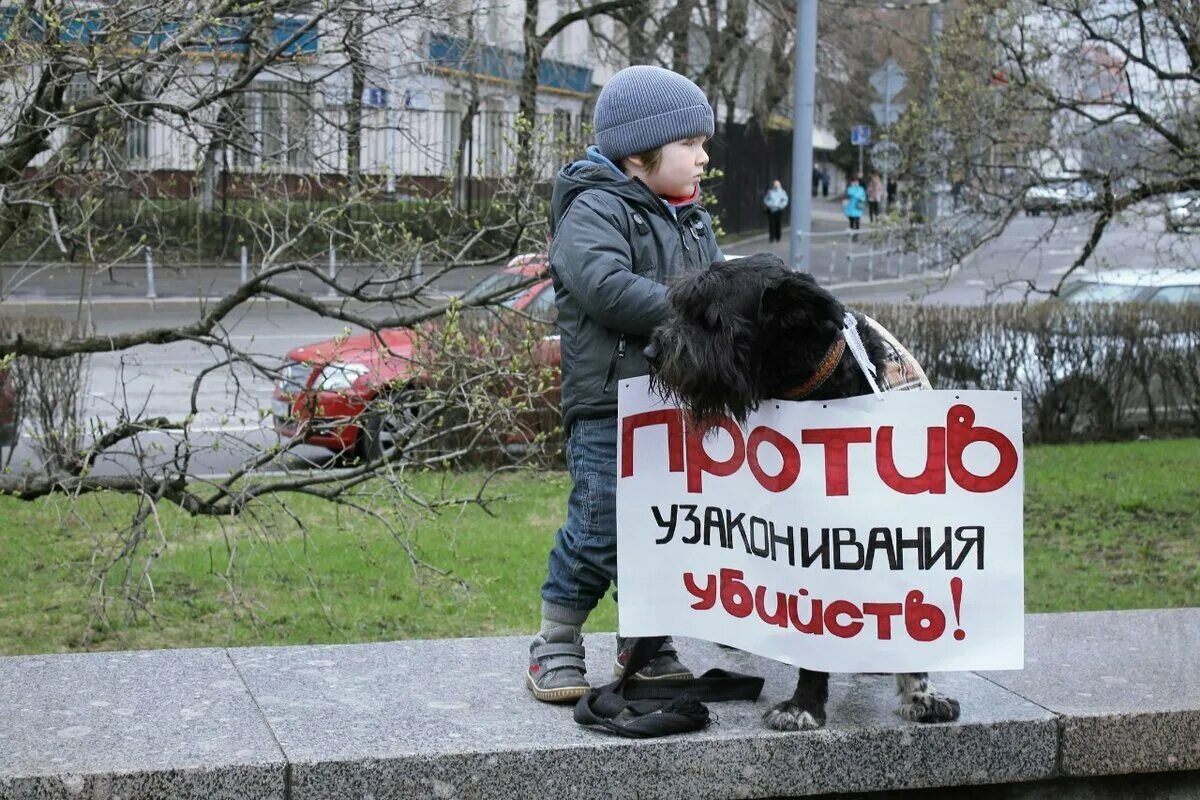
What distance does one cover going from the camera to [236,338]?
62.8ft

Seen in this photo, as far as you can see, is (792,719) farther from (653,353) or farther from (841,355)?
(653,353)

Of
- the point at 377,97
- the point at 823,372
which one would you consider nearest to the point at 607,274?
the point at 823,372

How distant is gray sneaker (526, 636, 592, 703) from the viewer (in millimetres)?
4336

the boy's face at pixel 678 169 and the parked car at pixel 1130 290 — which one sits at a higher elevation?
the boy's face at pixel 678 169

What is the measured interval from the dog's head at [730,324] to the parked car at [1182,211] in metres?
6.72

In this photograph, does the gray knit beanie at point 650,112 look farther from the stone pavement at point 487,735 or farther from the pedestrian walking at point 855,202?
the pedestrian walking at point 855,202

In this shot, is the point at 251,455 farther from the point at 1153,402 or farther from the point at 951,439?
the point at 1153,402

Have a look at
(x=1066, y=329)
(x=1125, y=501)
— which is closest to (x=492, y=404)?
(x=1125, y=501)

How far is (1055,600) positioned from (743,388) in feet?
15.4

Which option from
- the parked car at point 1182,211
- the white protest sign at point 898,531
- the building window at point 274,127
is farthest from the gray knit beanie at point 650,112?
the parked car at point 1182,211

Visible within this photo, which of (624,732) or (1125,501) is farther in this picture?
(1125,501)

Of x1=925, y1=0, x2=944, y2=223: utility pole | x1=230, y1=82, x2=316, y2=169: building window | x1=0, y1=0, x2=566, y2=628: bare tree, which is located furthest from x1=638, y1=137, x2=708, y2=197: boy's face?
x1=925, y1=0, x2=944, y2=223: utility pole

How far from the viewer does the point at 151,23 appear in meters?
6.14

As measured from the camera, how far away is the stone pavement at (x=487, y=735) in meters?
3.76
